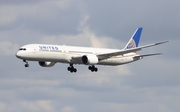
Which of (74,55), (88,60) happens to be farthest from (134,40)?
(74,55)

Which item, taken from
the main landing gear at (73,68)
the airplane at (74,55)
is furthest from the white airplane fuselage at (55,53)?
the main landing gear at (73,68)

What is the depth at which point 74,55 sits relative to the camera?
5020 inches

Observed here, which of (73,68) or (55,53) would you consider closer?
(55,53)

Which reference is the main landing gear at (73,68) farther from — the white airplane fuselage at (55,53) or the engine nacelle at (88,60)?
the engine nacelle at (88,60)

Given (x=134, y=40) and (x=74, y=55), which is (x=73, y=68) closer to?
(x=74, y=55)

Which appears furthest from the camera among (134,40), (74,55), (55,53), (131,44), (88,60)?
(134,40)

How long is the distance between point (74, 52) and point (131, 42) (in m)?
19.6

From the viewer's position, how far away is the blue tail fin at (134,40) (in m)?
143

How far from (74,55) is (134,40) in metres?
21.1

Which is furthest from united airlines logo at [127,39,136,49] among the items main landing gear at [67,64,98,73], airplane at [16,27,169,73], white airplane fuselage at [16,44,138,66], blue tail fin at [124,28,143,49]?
main landing gear at [67,64,98,73]

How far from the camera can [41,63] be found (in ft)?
438

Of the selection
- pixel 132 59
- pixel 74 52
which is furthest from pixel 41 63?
pixel 132 59

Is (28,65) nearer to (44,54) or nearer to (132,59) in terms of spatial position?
(44,54)

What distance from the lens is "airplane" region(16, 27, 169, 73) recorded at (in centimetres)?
12231
